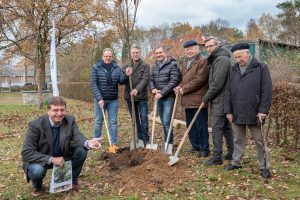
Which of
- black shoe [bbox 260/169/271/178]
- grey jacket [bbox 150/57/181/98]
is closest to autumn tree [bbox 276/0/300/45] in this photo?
grey jacket [bbox 150/57/181/98]

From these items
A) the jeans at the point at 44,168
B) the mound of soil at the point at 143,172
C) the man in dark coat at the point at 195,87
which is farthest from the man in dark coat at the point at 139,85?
the jeans at the point at 44,168

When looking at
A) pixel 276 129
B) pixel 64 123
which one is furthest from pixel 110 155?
pixel 276 129

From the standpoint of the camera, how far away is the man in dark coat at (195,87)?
638 cm

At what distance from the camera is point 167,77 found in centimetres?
679

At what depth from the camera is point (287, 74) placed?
396 inches

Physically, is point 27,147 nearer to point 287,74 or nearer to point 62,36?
point 287,74

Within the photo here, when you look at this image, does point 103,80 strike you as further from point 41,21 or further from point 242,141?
point 41,21

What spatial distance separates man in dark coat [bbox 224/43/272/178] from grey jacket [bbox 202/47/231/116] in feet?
1.15

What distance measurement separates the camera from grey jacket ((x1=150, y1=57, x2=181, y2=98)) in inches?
264

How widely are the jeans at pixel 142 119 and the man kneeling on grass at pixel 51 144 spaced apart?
7.95 feet

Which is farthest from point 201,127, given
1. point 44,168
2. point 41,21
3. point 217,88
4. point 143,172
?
point 41,21

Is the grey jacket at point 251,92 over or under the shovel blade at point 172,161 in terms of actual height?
over

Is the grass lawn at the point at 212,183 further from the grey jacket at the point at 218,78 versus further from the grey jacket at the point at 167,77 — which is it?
the grey jacket at the point at 167,77

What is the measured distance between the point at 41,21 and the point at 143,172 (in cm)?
1631
